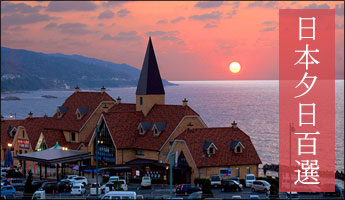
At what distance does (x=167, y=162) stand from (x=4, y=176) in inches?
959

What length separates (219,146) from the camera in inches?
2749

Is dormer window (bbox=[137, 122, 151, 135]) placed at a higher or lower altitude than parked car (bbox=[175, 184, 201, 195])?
higher

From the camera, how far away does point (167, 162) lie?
235 feet

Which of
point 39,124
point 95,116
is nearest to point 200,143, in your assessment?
point 95,116

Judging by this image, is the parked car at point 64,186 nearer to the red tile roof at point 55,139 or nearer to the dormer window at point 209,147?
the dormer window at point 209,147

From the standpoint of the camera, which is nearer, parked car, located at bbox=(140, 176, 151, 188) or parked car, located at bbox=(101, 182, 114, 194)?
parked car, located at bbox=(101, 182, 114, 194)

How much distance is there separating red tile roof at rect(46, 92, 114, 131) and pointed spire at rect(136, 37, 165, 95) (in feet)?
26.4

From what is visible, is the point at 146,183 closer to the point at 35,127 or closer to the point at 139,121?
the point at 139,121

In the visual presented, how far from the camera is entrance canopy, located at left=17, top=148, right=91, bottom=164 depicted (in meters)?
71.3

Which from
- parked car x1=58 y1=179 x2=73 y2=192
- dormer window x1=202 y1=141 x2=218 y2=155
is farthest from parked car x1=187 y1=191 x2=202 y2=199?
parked car x1=58 y1=179 x2=73 y2=192

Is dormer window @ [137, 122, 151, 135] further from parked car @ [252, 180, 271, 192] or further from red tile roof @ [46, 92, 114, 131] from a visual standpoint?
parked car @ [252, 180, 271, 192]

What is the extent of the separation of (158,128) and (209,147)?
35.1 ft

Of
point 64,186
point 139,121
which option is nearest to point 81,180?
point 64,186

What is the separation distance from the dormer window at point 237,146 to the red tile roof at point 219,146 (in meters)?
0.41
